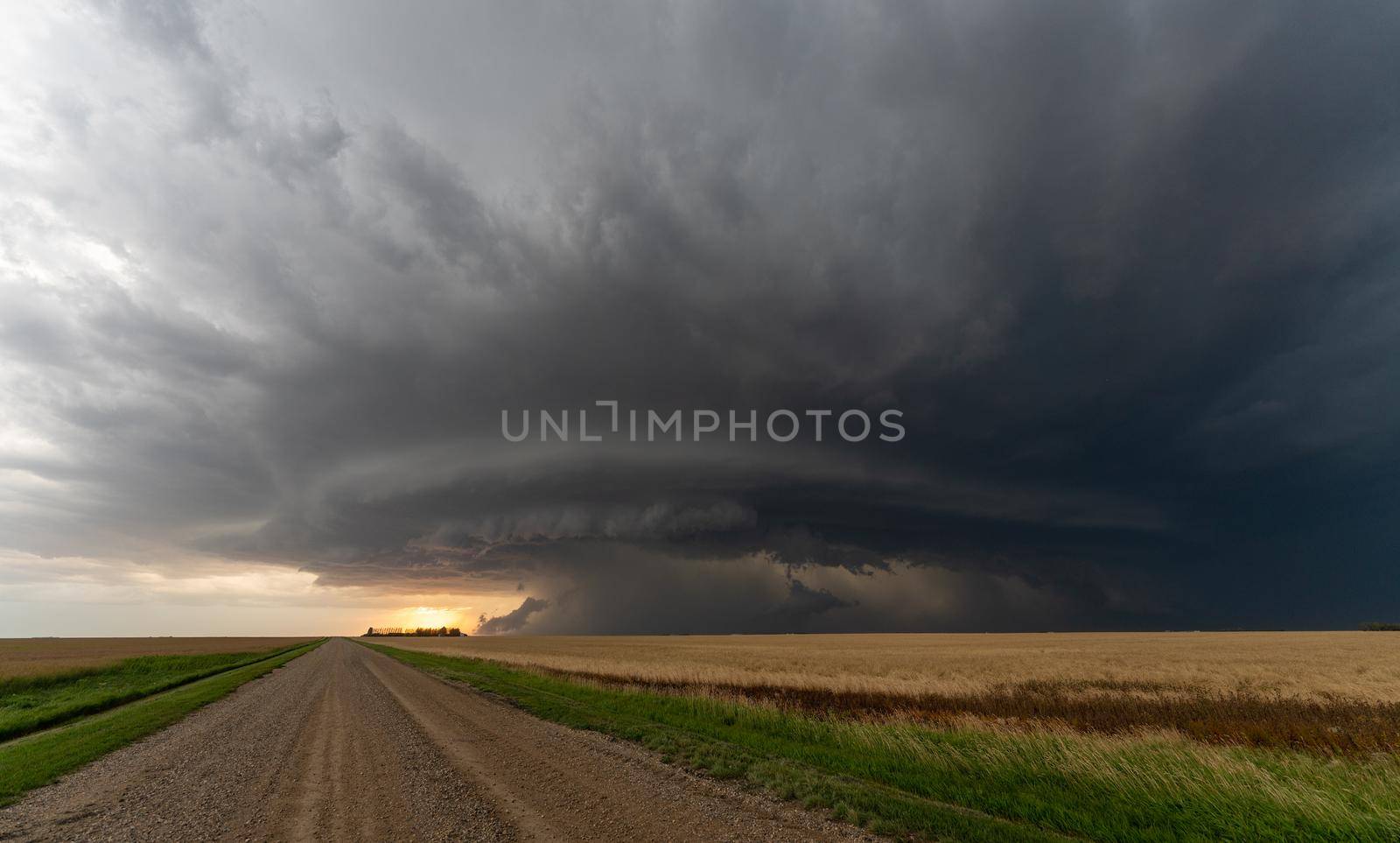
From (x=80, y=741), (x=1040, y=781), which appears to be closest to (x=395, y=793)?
(x=1040, y=781)

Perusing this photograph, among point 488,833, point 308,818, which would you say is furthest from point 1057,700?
point 308,818

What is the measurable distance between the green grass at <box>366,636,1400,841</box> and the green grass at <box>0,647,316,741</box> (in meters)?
25.2

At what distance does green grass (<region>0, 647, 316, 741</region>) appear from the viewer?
26250 mm

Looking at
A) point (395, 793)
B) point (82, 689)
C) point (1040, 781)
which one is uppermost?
point (395, 793)

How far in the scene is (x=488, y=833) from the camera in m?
10.0

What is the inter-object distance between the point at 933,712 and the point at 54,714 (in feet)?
122

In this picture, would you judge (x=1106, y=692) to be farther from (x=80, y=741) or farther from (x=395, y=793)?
(x=80, y=741)

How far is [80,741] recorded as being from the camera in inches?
780

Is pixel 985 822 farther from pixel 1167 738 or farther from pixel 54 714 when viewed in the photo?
pixel 54 714

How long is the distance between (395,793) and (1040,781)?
44.6 ft

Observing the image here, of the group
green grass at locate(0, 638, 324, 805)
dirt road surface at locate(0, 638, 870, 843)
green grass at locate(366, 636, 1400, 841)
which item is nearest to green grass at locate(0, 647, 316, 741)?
green grass at locate(0, 638, 324, 805)

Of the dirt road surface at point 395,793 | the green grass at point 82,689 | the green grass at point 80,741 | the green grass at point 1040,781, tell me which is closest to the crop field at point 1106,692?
the green grass at point 1040,781

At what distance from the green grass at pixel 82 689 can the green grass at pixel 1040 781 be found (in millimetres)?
25183

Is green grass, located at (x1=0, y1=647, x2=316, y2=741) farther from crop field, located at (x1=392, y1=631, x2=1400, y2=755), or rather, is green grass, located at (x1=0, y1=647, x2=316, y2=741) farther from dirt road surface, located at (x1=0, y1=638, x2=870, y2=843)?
crop field, located at (x1=392, y1=631, x2=1400, y2=755)
